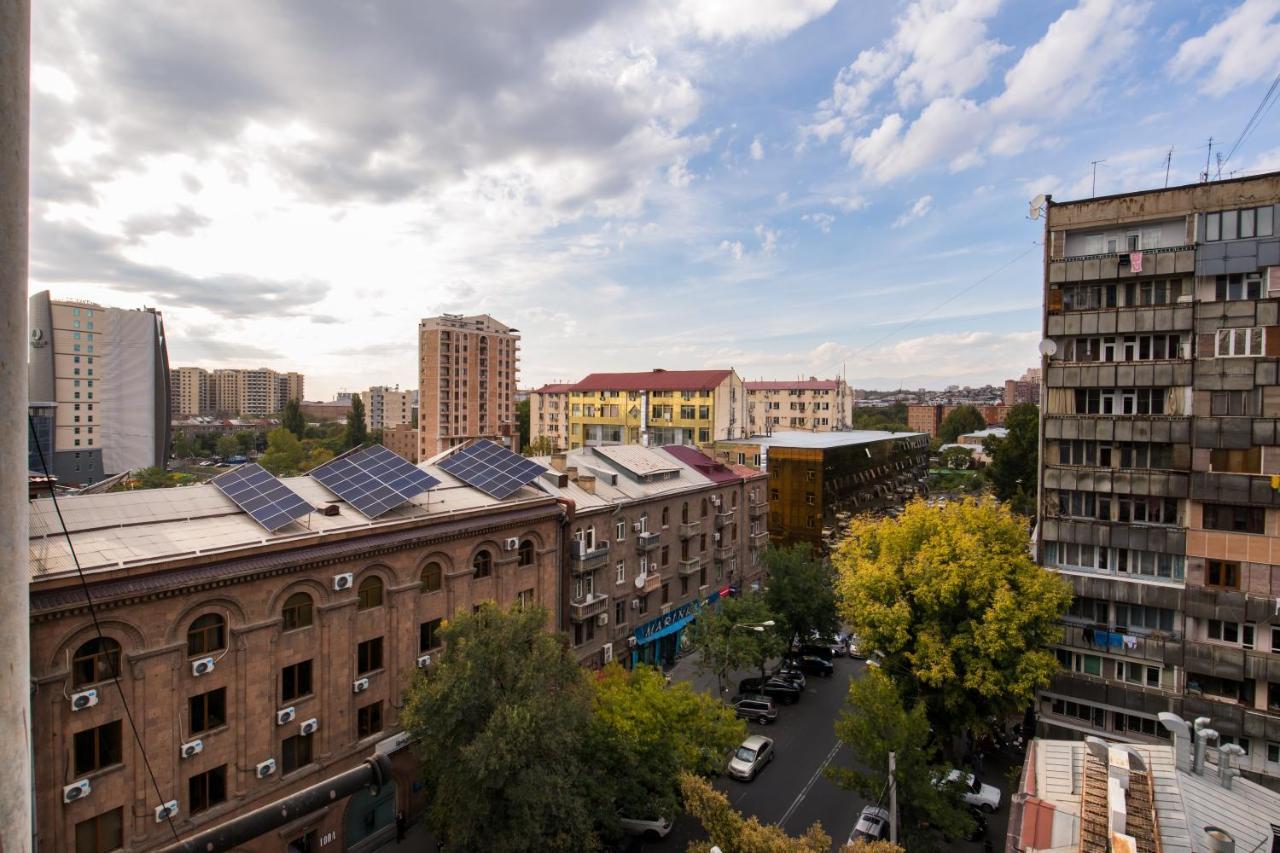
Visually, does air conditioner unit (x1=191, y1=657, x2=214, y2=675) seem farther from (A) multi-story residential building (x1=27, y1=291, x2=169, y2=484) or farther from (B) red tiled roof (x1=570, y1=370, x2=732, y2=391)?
(A) multi-story residential building (x1=27, y1=291, x2=169, y2=484)

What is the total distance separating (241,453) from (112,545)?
500 feet

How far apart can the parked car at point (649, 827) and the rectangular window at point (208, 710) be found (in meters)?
14.6

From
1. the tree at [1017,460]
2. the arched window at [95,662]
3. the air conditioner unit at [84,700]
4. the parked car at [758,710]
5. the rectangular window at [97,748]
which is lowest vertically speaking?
the parked car at [758,710]

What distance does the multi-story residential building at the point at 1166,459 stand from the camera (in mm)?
25703

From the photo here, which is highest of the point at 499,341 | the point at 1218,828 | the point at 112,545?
the point at 499,341

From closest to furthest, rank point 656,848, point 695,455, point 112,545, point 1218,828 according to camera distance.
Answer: point 1218,828
point 112,545
point 656,848
point 695,455

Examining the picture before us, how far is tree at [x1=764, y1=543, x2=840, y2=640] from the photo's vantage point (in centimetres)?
3950

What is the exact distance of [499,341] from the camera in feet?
414

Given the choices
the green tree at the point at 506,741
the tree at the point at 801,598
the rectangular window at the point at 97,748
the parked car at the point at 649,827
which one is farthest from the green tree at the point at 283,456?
the parked car at the point at 649,827

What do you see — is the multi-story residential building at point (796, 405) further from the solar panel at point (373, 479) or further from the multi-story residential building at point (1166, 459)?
the solar panel at point (373, 479)

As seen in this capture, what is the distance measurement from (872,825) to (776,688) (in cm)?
1330

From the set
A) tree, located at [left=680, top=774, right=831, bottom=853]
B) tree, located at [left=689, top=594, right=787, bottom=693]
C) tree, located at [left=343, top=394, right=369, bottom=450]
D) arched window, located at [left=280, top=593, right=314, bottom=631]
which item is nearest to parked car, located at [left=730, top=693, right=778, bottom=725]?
tree, located at [left=689, top=594, right=787, bottom=693]

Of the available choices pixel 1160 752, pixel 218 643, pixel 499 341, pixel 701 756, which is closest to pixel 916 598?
pixel 1160 752

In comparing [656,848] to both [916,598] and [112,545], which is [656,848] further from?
[112,545]
